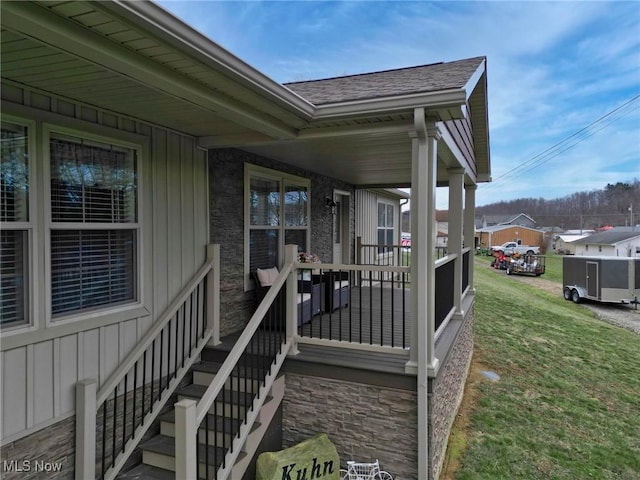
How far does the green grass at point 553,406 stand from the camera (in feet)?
14.1

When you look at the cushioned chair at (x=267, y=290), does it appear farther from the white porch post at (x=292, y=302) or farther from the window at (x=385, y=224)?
the window at (x=385, y=224)

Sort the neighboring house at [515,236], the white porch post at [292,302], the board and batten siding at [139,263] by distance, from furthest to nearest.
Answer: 1. the neighboring house at [515,236]
2. the white porch post at [292,302]
3. the board and batten siding at [139,263]

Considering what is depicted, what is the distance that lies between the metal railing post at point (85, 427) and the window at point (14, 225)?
0.67 m

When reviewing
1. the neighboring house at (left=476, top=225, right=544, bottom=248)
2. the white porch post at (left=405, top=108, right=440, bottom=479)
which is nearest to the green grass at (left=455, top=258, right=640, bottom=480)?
the white porch post at (left=405, top=108, right=440, bottom=479)

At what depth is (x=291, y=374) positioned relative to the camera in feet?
13.0

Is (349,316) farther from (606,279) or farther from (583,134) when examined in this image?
(583,134)

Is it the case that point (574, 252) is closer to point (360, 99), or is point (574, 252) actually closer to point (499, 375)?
point (499, 375)

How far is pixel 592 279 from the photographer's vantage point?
17000mm

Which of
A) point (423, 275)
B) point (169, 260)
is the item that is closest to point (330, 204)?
point (169, 260)

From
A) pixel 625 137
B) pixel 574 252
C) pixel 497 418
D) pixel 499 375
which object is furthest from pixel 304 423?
pixel 625 137

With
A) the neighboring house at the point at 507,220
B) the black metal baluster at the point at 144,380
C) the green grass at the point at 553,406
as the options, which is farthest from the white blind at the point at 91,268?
the neighboring house at the point at 507,220

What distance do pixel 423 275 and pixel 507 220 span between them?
69962 mm

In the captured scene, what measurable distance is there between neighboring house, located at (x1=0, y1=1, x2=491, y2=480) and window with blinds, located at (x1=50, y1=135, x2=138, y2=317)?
1 centimetres

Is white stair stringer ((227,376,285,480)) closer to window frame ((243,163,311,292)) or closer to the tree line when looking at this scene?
window frame ((243,163,311,292))
